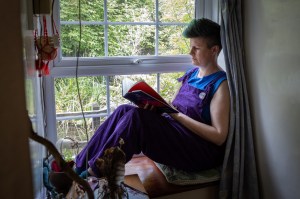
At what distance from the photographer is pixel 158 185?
4.77 feet

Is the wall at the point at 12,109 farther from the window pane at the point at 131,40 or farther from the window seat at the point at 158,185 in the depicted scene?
the window pane at the point at 131,40

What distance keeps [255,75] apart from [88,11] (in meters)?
0.97

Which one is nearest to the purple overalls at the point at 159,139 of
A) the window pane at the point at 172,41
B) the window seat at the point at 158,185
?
the window seat at the point at 158,185

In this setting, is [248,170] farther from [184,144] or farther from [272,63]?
[272,63]

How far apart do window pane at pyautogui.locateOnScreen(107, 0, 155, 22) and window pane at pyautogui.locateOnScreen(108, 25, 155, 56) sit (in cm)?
5

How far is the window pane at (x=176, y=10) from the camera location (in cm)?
173

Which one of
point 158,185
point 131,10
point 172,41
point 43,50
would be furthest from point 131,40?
point 158,185

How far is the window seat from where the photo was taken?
141 centimetres

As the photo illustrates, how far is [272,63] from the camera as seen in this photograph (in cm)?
130

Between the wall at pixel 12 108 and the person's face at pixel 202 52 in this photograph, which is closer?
the wall at pixel 12 108

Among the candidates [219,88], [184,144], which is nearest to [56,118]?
[184,144]

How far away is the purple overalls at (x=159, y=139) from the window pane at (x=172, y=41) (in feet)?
1.17

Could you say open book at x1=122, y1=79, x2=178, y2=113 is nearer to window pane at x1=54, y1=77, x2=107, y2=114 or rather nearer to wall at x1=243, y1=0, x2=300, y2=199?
window pane at x1=54, y1=77, x2=107, y2=114

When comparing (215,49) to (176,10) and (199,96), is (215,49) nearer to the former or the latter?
(199,96)
